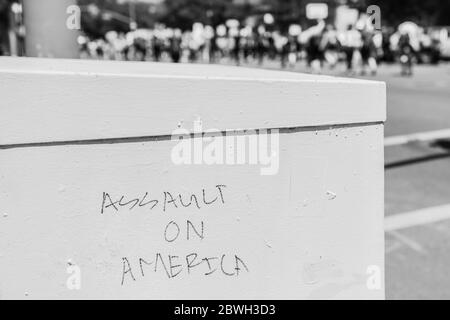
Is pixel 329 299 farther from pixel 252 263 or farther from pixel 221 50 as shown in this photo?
pixel 221 50

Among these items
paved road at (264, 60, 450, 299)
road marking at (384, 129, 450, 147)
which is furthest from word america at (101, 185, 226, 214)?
road marking at (384, 129, 450, 147)

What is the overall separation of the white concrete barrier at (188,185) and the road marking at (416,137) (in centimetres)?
851

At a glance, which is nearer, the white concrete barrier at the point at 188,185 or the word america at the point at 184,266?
the white concrete barrier at the point at 188,185

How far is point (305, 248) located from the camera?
2.62 m

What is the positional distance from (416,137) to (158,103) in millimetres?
9852

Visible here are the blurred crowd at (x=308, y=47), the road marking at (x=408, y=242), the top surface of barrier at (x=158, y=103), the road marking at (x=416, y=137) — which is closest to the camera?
the top surface of barrier at (x=158, y=103)

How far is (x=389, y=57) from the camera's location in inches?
1304

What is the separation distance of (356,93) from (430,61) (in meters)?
32.9

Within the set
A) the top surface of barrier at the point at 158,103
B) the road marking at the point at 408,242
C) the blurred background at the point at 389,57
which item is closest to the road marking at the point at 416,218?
the blurred background at the point at 389,57

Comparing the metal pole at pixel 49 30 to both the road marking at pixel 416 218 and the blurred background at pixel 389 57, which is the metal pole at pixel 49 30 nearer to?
the blurred background at pixel 389 57

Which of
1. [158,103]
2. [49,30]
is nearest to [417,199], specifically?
[49,30]

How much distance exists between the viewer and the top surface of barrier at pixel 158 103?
210 cm

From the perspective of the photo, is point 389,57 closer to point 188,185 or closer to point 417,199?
point 417,199

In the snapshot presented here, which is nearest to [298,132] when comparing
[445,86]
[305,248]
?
[305,248]
